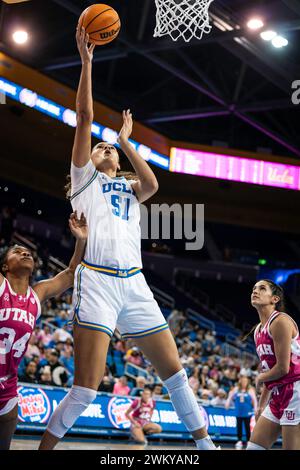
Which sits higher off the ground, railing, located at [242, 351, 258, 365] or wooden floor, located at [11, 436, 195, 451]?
railing, located at [242, 351, 258, 365]

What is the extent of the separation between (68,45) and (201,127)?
262 inches

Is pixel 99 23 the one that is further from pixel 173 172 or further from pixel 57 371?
pixel 173 172

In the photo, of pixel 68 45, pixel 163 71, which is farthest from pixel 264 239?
pixel 68 45

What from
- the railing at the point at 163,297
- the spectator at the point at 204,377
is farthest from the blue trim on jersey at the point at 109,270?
the railing at the point at 163,297

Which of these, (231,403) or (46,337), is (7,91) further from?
(231,403)

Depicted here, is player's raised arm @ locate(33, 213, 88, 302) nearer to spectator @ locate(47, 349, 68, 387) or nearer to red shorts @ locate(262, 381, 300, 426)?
red shorts @ locate(262, 381, 300, 426)

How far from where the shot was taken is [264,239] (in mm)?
26781

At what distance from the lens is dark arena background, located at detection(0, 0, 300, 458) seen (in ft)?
41.0

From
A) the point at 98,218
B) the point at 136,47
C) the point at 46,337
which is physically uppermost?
the point at 136,47

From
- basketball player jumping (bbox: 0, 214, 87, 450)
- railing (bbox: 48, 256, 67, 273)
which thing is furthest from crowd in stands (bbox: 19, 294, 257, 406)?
basketball player jumping (bbox: 0, 214, 87, 450)

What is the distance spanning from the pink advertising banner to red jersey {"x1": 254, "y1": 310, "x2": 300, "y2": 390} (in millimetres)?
14255

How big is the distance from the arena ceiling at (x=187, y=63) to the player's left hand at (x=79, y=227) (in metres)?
8.22

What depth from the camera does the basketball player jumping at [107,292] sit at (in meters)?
4.14

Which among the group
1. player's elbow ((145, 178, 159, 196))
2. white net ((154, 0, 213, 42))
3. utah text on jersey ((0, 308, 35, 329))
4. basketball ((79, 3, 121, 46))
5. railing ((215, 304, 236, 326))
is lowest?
utah text on jersey ((0, 308, 35, 329))
